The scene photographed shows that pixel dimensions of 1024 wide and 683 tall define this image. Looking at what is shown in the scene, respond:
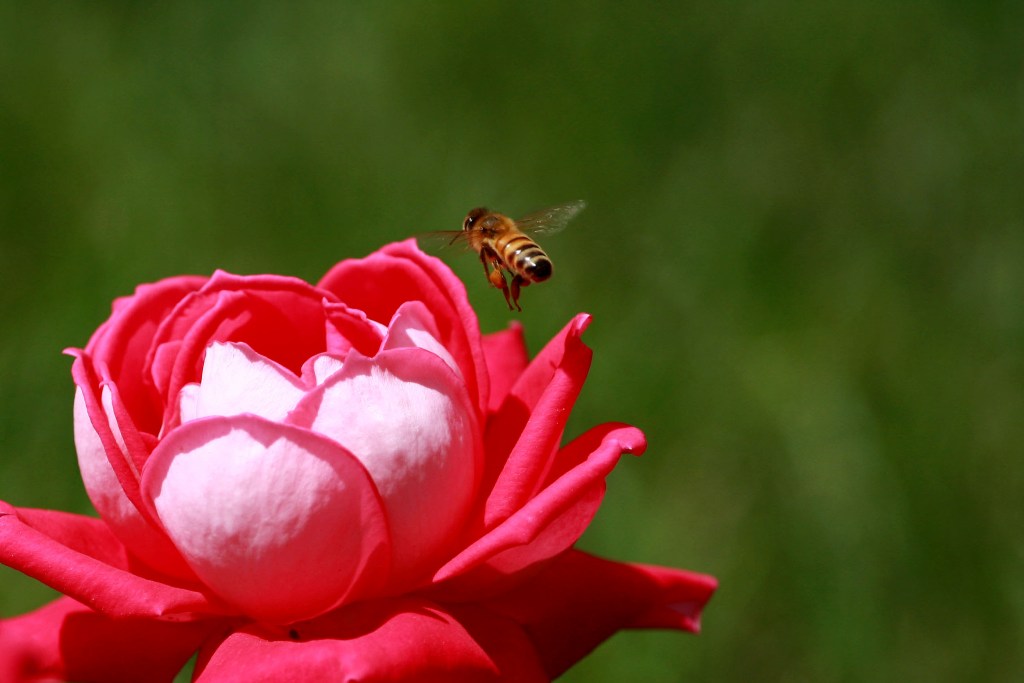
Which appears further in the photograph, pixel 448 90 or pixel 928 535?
pixel 448 90

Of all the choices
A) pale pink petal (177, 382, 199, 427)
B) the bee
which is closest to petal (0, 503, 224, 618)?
pale pink petal (177, 382, 199, 427)

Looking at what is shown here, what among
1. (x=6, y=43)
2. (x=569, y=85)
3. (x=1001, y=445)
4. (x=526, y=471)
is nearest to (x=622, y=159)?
(x=569, y=85)

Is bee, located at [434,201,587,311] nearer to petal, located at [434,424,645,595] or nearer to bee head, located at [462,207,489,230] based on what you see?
bee head, located at [462,207,489,230]

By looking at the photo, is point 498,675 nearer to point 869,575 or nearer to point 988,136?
point 869,575

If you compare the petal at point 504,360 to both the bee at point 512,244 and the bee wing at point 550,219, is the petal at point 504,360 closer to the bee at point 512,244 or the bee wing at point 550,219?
the bee at point 512,244

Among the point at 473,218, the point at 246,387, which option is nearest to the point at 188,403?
the point at 246,387

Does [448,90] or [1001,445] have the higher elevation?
[448,90]

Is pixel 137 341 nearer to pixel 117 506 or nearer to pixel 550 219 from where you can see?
pixel 117 506
